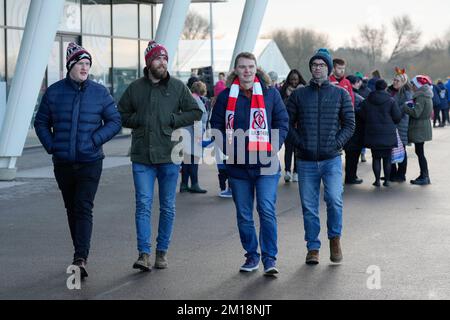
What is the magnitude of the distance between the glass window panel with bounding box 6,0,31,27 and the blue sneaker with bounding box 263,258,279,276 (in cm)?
1559

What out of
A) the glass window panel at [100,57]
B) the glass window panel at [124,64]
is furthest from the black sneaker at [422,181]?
the glass window panel at [124,64]

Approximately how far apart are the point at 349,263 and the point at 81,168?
2489 millimetres

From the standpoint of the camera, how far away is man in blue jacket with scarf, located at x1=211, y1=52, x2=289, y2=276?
8234 mm

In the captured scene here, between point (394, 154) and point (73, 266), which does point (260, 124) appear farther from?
point (394, 154)

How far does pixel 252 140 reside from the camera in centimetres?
823

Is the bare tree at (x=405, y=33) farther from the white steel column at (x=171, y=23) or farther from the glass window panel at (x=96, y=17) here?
the white steel column at (x=171, y=23)

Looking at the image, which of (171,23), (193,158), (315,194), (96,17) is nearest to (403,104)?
(193,158)

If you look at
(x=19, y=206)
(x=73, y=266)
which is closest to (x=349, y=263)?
(x=73, y=266)

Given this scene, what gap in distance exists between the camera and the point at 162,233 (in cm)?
862

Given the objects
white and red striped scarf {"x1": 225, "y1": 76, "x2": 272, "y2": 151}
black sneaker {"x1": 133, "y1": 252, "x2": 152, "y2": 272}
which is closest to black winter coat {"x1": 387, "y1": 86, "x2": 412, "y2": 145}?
white and red striped scarf {"x1": 225, "y1": 76, "x2": 272, "y2": 151}

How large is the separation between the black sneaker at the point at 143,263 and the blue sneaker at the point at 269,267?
3.26ft

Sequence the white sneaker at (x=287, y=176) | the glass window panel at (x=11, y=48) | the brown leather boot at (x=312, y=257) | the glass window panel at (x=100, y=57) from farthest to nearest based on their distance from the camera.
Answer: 1. the glass window panel at (x=100, y=57)
2. the glass window panel at (x=11, y=48)
3. the white sneaker at (x=287, y=176)
4. the brown leather boot at (x=312, y=257)

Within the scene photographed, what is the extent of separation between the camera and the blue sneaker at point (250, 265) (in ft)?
27.3

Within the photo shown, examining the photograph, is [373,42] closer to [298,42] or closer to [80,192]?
[298,42]
